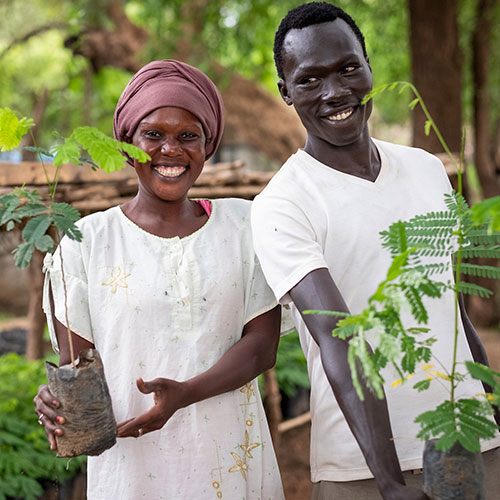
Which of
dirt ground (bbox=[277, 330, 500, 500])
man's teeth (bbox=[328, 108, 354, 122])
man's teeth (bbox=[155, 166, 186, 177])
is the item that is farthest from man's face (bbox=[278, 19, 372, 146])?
dirt ground (bbox=[277, 330, 500, 500])

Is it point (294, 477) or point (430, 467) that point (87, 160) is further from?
point (294, 477)

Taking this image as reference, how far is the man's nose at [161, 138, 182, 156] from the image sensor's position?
1.98m

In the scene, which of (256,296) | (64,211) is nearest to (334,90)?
(256,296)

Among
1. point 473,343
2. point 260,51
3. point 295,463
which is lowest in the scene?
point 295,463

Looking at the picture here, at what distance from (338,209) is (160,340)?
0.58 m

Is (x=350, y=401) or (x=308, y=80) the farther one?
(x=308, y=80)

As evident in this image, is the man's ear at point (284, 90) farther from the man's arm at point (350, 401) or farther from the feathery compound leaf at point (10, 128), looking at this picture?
the feathery compound leaf at point (10, 128)

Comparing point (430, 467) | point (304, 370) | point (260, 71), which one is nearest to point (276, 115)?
point (260, 71)

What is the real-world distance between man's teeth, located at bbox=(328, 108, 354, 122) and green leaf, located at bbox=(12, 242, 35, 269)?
777 mm

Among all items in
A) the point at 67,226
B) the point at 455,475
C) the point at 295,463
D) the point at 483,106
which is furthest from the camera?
the point at 483,106

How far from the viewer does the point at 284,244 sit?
1.69m

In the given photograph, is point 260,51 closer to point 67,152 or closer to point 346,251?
point 346,251

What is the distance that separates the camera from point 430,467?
1396 millimetres

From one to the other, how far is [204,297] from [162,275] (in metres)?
0.13
